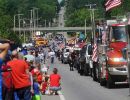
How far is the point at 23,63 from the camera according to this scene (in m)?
14.5

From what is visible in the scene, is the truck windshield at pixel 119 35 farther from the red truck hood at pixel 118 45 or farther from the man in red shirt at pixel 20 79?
the man in red shirt at pixel 20 79

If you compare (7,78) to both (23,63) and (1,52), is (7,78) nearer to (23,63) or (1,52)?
(23,63)

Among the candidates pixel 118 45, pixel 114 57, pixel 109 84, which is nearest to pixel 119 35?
pixel 118 45

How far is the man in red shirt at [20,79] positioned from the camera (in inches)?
567

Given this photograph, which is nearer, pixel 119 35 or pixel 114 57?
pixel 114 57

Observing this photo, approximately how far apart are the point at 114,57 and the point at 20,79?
14.5 m

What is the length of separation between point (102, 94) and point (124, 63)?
3650 mm

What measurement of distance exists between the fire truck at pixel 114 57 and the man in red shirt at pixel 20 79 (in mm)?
13458

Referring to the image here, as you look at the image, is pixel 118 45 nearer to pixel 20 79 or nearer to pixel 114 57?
pixel 114 57

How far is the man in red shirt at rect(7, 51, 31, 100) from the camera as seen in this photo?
14.4 metres

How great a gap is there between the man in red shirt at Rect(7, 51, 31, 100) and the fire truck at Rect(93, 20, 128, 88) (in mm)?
13458

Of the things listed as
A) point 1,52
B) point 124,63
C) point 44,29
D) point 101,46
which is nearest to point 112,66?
point 124,63

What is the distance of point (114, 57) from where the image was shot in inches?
1126

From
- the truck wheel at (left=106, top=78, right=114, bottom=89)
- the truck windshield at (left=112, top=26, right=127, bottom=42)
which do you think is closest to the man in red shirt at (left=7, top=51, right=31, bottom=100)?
the truck wheel at (left=106, top=78, right=114, bottom=89)
